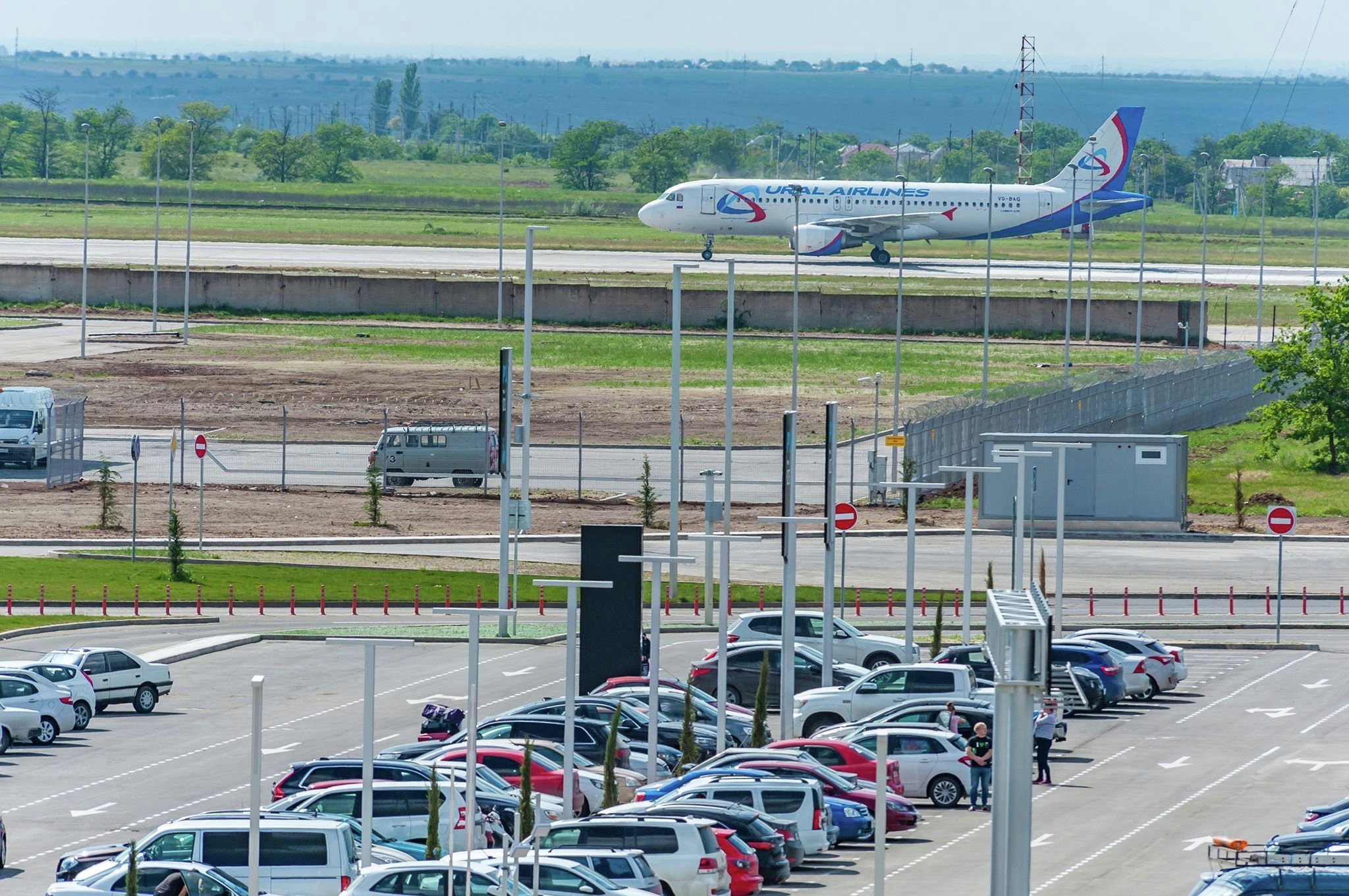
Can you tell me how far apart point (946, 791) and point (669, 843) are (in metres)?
9.04

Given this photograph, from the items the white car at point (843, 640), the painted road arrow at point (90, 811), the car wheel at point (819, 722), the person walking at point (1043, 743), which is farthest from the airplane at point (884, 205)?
the painted road arrow at point (90, 811)

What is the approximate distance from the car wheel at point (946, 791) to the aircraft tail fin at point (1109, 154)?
96.4 metres

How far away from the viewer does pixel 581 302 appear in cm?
10288

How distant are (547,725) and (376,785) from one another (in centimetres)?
531

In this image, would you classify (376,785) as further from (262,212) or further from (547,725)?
(262,212)

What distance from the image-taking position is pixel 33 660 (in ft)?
115

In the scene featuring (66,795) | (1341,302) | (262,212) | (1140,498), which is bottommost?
(66,795)

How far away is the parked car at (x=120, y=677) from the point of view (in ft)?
119

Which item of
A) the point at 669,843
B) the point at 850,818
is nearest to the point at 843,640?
the point at 850,818

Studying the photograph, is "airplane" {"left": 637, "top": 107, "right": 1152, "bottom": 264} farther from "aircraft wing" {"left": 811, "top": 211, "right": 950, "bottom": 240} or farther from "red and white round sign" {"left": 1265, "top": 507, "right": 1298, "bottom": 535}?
"red and white round sign" {"left": 1265, "top": 507, "right": 1298, "bottom": 535}

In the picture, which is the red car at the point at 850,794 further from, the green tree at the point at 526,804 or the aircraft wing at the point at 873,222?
the aircraft wing at the point at 873,222

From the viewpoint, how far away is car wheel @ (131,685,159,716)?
36781 mm

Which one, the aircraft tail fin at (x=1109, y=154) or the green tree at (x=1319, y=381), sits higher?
the aircraft tail fin at (x=1109, y=154)

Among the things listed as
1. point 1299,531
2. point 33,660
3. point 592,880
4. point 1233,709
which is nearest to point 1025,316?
point 1299,531
